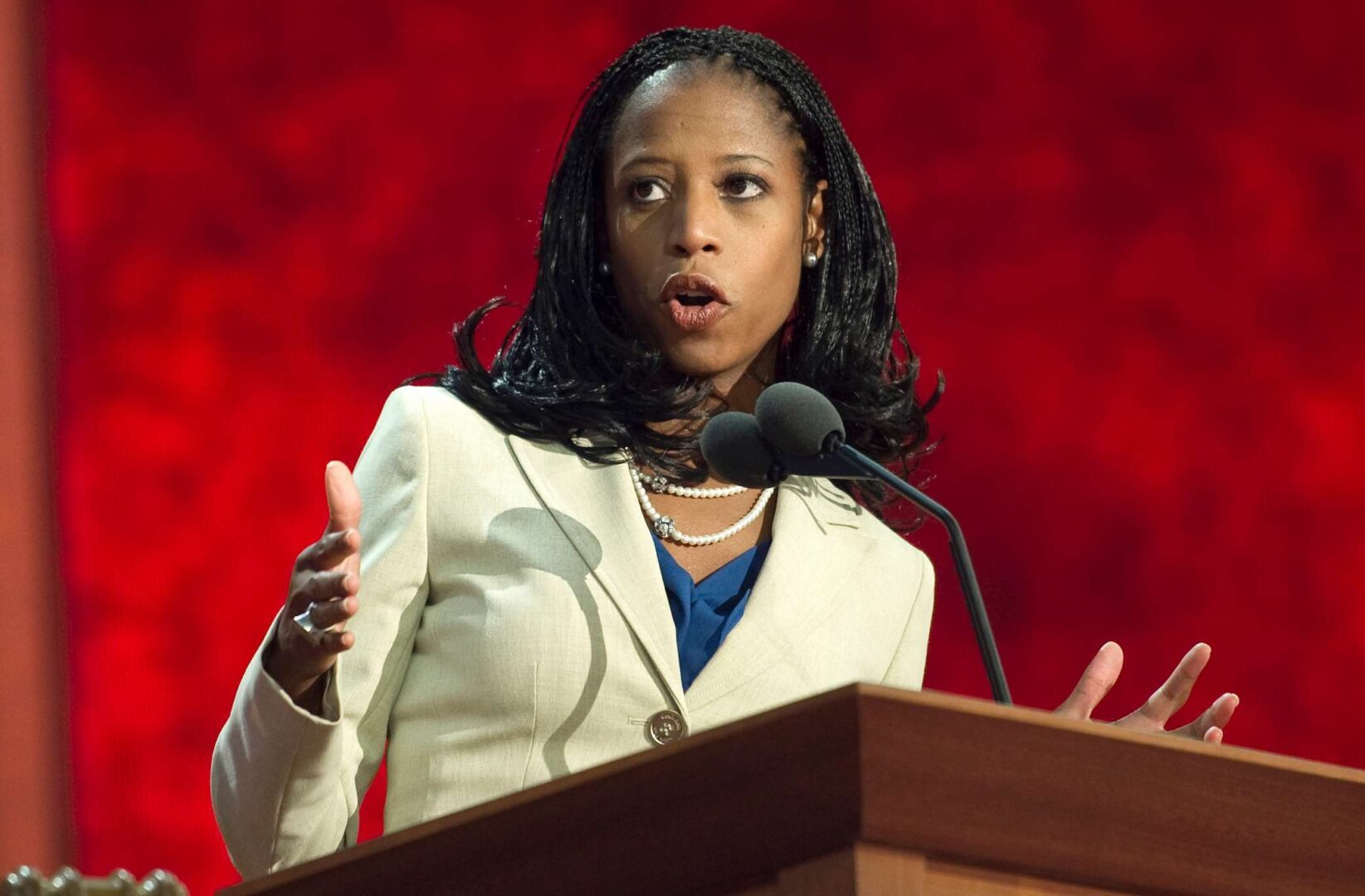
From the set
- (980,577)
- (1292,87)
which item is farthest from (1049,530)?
(1292,87)

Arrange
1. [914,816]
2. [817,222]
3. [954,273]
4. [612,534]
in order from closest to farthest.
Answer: [914,816]
[612,534]
[817,222]
[954,273]

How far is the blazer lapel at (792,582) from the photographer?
5.22 feet

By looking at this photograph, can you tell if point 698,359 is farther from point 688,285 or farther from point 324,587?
point 324,587

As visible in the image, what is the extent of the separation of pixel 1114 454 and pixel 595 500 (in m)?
0.98

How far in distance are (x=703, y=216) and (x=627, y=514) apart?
27 centimetres

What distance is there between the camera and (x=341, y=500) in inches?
52.0

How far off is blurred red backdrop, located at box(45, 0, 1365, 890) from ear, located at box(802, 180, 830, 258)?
1.81 ft

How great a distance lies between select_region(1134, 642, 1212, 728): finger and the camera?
161 cm

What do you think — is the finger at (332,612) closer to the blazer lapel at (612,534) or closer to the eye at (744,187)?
the blazer lapel at (612,534)

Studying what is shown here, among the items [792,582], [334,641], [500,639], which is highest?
[792,582]

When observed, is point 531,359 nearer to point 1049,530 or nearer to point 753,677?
point 753,677

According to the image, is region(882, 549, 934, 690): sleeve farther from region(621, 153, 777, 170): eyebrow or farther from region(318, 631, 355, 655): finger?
region(318, 631, 355, 655): finger

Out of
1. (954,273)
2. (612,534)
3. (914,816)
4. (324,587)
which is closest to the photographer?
(914,816)

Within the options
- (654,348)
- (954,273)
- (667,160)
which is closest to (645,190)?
(667,160)
